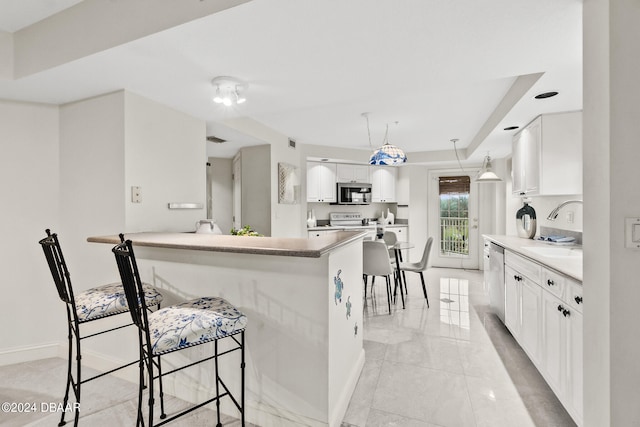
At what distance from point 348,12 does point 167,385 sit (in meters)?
2.45

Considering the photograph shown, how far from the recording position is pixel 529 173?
10.7 feet

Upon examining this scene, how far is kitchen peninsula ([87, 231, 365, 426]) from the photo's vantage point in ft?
5.25

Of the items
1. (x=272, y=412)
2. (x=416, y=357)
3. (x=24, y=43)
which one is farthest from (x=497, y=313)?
(x=24, y=43)

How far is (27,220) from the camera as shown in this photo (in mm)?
2488

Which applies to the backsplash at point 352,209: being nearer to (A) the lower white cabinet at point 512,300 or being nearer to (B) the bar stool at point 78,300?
(A) the lower white cabinet at point 512,300

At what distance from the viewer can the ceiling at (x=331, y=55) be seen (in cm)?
142

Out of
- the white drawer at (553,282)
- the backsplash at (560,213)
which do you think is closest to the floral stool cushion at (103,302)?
the white drawer at (553,282)

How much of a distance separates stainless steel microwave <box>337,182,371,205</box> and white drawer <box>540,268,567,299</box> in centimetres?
426

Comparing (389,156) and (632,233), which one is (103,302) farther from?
(389,156)

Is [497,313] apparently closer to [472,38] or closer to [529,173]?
[529,173]

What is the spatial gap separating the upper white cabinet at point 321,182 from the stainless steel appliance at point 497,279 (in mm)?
3172

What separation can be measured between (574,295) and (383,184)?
5.01 metres

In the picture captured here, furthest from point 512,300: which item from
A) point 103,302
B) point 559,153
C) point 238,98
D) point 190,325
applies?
point 103,302

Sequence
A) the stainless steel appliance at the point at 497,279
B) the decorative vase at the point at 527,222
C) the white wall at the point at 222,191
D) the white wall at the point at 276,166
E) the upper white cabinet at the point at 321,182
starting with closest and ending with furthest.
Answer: the stainless steel appliance at the point at 497,279 → the decorative vase at the point at 527,222 → the white wall at the point at 276,166 → the white wall at the point at 222,191 → the upper white cabinet at the point at 321,182
